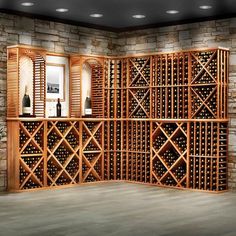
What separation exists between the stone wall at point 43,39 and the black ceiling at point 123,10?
0.45 ft

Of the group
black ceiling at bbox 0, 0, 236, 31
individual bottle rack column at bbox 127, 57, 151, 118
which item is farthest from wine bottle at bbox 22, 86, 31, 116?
individual bottle rack column at bbox 127, 57, 151, 118

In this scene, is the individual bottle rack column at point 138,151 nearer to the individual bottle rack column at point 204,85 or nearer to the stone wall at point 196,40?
the individual bottle rack column at point 204,85

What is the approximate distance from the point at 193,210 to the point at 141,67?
10.7 ft

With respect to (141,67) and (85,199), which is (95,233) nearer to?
(85,199)

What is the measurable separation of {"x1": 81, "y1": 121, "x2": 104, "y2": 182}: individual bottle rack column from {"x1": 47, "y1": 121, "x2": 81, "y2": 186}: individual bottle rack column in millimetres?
170

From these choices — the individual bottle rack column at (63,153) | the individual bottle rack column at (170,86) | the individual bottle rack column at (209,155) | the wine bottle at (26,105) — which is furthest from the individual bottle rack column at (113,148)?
the wine bottle at (26,105)

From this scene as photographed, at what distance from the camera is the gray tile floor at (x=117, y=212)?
565 centimetres

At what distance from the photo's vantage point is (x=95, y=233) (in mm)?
5488

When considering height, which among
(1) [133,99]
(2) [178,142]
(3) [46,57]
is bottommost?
(2) [178,142]

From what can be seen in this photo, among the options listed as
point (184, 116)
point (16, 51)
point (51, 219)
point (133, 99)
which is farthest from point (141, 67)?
point (51, 219)

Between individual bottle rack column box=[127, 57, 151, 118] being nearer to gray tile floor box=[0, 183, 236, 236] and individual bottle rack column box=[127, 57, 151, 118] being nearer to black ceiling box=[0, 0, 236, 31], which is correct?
black ceiling box=[0, 0, 236, 31]

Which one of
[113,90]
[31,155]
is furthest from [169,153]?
[31,155]

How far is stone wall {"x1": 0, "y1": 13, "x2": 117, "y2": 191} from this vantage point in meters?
8.33

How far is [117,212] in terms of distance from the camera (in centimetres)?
665
